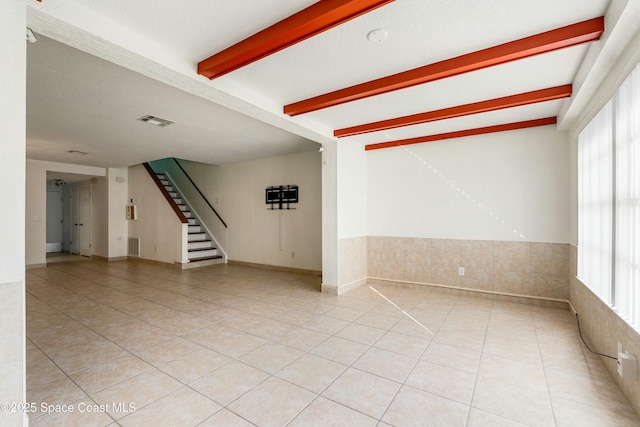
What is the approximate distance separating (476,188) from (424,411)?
359 centimetres

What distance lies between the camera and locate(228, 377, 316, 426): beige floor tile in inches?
74.8

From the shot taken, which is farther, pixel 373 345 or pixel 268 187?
pixel 268 187

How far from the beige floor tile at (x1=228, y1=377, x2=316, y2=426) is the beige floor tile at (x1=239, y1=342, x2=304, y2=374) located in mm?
246

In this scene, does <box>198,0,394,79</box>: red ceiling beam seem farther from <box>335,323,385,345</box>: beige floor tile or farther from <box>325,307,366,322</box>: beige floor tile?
<box>325,307,366,322</box>: beige floor tile

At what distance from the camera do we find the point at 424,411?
6.48ft

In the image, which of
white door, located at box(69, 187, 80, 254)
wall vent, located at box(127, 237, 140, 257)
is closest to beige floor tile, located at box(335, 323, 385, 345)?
wall vent, located at box(127, 237, 140, 257)

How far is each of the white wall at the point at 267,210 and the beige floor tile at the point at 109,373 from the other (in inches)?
159

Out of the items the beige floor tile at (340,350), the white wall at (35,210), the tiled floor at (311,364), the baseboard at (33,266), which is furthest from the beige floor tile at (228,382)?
the white wall at (35,210)

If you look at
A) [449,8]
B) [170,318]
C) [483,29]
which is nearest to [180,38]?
[449,8]

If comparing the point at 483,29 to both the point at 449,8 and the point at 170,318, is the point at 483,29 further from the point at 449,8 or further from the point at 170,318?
the point at 170,318

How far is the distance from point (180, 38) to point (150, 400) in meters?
2.68

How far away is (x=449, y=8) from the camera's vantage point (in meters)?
1.92

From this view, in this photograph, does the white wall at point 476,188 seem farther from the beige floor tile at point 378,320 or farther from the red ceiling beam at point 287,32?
the red ceiling beam at point 287,32

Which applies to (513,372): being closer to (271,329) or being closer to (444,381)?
(444,381)
